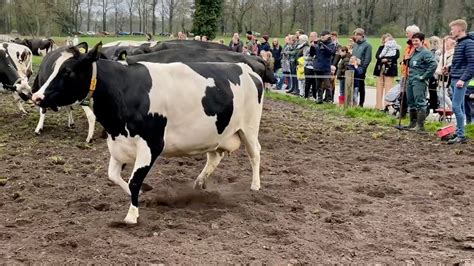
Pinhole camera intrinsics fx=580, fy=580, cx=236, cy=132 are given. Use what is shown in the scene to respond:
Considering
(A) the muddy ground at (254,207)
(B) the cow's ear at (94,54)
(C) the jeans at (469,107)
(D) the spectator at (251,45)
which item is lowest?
(A) the muddy ground at (254,207)

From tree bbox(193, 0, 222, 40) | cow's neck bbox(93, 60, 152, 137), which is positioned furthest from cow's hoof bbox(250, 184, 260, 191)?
tree bbox(193, 0, 222, 40)

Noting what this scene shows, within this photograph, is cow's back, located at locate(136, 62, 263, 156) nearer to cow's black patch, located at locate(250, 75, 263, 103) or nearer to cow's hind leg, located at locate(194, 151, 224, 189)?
cow's black patch, located at locate(250, 75, 263, 103)

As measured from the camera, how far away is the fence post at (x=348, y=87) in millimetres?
15094

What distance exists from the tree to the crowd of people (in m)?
10.8

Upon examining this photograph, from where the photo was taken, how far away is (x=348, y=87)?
49.8 feet

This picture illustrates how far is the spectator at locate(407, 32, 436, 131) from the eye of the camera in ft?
37.0

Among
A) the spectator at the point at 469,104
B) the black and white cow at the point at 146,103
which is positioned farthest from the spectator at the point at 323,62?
the black and white cow at the point at 146,103

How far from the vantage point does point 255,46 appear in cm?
2106

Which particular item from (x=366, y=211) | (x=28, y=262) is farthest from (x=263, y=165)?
(x=28, y=262)

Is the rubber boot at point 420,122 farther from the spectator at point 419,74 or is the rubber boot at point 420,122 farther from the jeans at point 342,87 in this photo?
the jeans at point 342,87

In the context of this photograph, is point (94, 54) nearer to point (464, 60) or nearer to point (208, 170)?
point (208, 170)

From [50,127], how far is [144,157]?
20.4ft

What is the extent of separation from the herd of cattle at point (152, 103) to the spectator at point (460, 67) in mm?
4868

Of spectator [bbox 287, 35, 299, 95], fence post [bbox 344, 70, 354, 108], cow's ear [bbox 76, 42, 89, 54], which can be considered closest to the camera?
cow's ear [bbox 76, 42, 89, 54]
